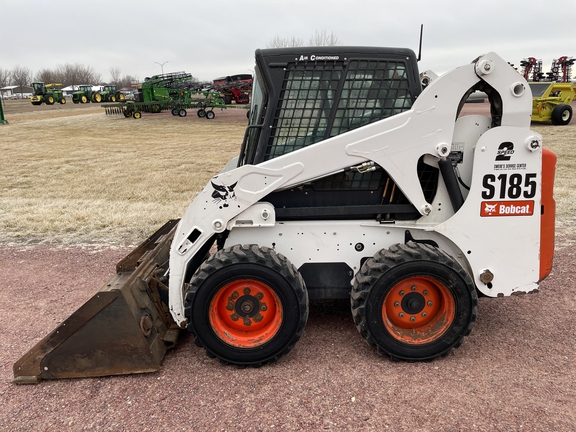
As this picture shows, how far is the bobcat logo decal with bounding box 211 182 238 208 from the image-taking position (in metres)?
3.41

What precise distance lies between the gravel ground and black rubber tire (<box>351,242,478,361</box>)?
0.13m

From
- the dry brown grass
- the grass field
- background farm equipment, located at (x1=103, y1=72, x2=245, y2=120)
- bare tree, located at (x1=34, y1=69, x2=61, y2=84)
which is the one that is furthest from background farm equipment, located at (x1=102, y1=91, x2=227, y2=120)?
bare tree, located at (x1=34, y1=69, x2=61, y2=84)

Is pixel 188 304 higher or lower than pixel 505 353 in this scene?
higher

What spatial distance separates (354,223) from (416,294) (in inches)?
27.0

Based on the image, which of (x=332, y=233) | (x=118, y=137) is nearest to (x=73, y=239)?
(x=332, y=233)

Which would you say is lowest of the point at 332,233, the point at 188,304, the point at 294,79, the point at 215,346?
the point at 215,346

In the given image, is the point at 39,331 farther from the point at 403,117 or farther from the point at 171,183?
the point at 171,183

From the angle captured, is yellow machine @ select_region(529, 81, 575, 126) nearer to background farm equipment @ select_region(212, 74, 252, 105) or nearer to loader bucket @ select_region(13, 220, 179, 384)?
loader bucket @ select_region(13, 220, 179, 384)

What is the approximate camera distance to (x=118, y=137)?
21234 millimetres

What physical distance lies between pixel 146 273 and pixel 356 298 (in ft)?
5.54

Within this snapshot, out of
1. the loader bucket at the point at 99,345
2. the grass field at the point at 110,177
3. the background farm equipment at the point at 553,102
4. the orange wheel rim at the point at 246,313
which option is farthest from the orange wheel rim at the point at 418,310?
the background farm equipment at the point at 553,102

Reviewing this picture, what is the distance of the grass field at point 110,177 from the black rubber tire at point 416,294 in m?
4.22

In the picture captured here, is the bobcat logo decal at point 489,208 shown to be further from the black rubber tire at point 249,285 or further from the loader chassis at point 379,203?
the black rubber tire at point 249,285

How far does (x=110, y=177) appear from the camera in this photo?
11.8 m
